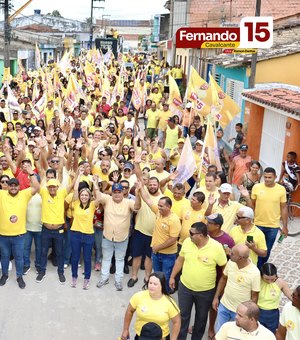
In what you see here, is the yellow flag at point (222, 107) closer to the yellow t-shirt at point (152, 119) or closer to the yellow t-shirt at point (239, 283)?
the yellow t-shirt at point (152, 119)

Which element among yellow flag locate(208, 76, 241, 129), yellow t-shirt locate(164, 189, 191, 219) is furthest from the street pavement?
yellow flag locate(208, 76, 241, 129)

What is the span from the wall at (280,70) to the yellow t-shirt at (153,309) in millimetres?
9516

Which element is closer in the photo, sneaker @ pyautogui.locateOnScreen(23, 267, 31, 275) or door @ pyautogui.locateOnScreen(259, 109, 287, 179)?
sneaker @ pyautogui.locateOnScreen(23, 267, 31, 275)

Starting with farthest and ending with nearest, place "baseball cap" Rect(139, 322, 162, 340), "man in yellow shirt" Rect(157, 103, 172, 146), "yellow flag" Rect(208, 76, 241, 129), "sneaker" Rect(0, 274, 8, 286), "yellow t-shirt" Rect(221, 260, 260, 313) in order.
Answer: "man in yellow shirt" Rect(157, 103, 172, 146) → "yellow flag" Rect(208, 76, 241, 129) → "sneaker" Rect(0, 274, 8, 286) → "yellow t-shirt" Rect(221, 260, 260, 313) → "baseball cap" Rect(139, 322, 162, 340)

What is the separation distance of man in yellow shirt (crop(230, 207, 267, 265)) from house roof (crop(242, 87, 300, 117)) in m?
4.41

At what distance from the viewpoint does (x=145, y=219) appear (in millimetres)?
6684

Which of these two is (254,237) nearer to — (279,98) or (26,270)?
(26,270)

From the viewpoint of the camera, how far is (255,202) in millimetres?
6723

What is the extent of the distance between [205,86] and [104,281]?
6.84 metres

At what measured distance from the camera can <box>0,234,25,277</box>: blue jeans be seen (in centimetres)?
656

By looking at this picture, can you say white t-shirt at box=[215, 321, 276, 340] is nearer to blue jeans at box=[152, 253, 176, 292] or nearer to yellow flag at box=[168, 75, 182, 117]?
blue jeans at box=[152, 253, 176, 292]

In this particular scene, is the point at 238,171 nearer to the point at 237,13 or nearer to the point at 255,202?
the point at 255,202

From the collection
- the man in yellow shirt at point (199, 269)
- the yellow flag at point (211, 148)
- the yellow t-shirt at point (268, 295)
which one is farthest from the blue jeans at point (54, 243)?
the yellow t-shirt at point (268, 295)

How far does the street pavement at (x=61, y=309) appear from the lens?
5695mm
